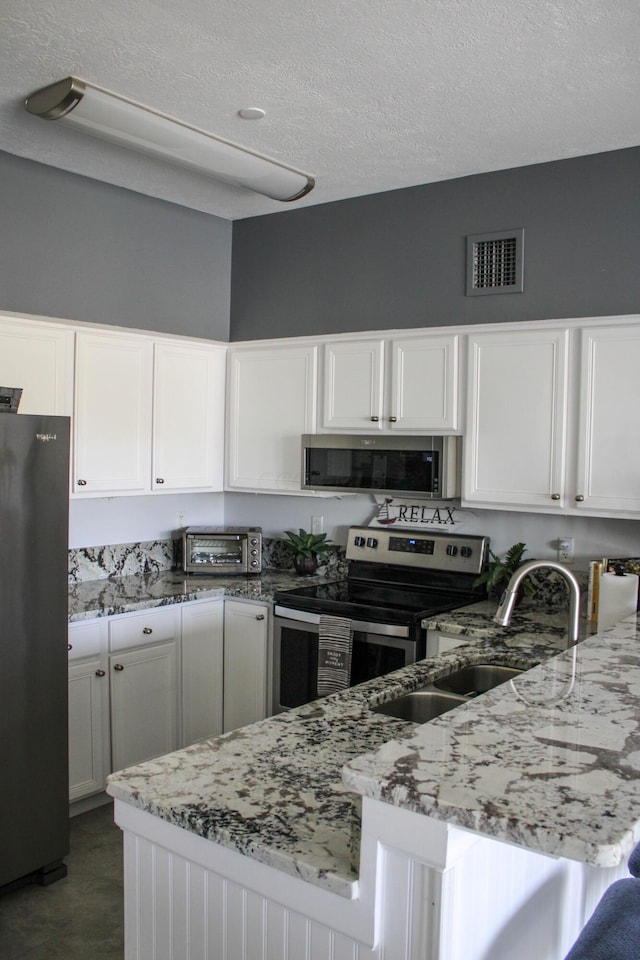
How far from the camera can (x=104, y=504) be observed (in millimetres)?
4215

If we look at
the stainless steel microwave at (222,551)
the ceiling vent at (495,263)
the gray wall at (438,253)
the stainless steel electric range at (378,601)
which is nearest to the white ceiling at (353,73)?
the gray wall at (438,253)

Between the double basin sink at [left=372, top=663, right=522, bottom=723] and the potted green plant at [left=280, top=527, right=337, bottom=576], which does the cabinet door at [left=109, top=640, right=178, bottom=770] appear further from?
the double basin sink at [left=372, top=663, right=522, bottom=723]

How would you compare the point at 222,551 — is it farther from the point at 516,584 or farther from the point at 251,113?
the point at 516,584

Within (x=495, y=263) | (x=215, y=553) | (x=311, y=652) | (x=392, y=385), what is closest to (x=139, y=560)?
(x=215, y=553)

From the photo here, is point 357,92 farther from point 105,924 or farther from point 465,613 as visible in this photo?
point 105,924

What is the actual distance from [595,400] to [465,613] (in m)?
1.02

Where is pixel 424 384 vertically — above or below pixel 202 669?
above

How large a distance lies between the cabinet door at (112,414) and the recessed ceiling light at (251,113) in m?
1.22

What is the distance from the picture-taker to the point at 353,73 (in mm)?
2688

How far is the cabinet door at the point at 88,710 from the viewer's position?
3459mm

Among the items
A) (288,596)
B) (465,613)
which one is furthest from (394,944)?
(288,596)

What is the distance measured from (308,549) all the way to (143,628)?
1.02m

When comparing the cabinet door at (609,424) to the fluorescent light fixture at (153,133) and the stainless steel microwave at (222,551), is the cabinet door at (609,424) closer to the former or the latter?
the fluorescent light fixture at (153,133)

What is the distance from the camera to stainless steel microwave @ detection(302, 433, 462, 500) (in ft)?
12.1
